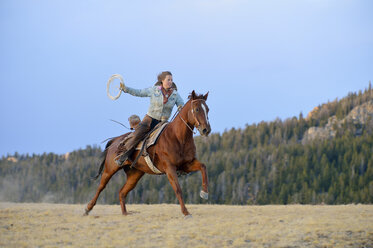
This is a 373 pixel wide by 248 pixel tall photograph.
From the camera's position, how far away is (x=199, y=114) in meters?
13.3

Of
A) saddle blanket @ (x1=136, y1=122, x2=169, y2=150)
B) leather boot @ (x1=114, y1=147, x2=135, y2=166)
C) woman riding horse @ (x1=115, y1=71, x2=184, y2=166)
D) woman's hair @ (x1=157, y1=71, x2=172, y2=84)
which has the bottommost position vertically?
leather boot @ (x1=114, y1=147, x2=135, y2=166)

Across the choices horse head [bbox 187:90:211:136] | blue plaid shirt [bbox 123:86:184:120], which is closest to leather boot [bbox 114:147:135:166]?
blue plaid shirt [bbox 123:86:184:120]

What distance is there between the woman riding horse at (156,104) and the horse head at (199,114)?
1444 mm

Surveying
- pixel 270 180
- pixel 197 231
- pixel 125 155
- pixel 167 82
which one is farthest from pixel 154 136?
pixel 270 180

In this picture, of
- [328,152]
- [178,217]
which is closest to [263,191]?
[328,152]

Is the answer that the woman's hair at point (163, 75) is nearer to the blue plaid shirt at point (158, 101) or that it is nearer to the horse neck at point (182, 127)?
the blue plaid shirt at point (158, 101)

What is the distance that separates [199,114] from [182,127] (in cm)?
95

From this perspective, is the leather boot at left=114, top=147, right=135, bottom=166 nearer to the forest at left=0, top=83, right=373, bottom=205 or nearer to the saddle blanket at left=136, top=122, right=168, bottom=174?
the saddle blanket at left=136, top=122, right=168, bottom=174

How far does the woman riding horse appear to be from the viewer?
49.3 ft

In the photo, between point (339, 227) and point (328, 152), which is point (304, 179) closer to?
point (328, 152)

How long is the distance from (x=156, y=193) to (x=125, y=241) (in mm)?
145639

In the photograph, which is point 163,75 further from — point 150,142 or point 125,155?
point 125,155

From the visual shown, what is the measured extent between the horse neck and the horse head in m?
0.25

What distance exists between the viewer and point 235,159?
18412cm
